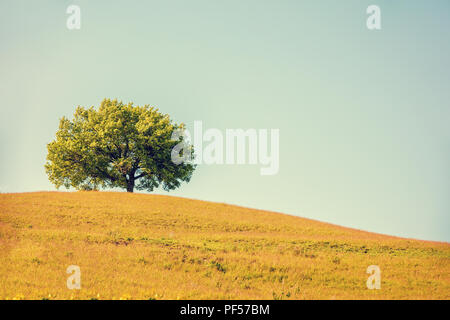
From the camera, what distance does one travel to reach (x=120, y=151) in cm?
5041

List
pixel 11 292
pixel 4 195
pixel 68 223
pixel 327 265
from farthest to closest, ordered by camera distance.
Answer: pixel 4 195 → pixel 68 223 → pixel 327 265 → pixel 11 292

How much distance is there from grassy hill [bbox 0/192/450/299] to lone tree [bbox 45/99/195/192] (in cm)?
1484

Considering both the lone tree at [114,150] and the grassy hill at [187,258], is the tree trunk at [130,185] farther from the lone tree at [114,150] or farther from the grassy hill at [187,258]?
the grassy hill at [187,258]

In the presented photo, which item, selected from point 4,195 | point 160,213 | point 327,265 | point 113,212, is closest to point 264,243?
point 327,265

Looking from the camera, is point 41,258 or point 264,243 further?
point 264,243

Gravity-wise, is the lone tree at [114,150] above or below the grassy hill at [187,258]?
above

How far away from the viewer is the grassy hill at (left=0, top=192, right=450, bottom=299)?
602 inches

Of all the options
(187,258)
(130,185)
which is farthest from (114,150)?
(187,258)

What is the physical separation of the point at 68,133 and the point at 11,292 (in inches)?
1615

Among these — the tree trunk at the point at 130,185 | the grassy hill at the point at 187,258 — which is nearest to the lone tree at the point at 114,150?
the tree trunk at the point at 130,185

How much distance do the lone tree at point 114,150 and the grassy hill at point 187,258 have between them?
14841 mm

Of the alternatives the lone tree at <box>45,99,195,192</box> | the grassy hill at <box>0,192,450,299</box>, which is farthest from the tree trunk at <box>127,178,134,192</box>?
the grassy hill at <box>0,192,450,299</box>

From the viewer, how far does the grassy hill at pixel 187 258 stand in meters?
15.3
